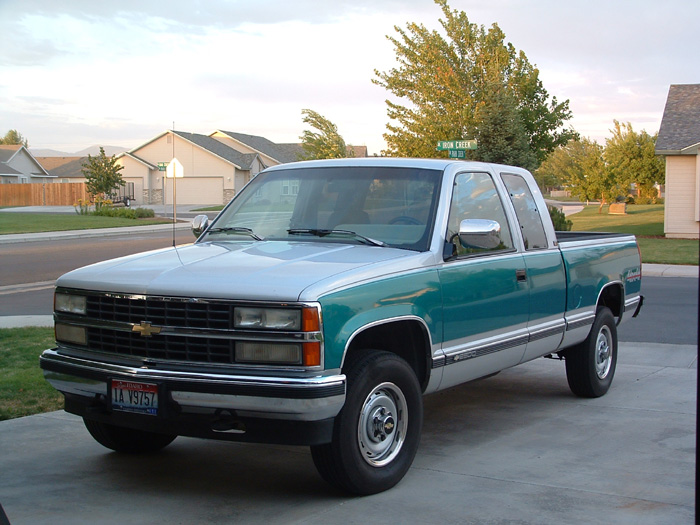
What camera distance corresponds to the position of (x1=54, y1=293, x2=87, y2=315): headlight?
5.12 meters

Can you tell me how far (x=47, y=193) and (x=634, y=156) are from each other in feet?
144

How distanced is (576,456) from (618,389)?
2.52 meters

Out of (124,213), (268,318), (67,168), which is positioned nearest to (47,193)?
(124,213)

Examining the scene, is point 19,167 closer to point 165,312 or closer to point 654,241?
point 654,241

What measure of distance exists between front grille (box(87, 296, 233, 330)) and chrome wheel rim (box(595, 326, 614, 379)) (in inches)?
170

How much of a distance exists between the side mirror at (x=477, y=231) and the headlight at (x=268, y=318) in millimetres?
1595

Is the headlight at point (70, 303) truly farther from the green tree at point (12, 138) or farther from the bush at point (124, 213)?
the green tree at point (12, 138)

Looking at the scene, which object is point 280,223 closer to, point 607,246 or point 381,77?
point 607,246

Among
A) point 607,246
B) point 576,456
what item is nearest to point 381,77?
point 607,246

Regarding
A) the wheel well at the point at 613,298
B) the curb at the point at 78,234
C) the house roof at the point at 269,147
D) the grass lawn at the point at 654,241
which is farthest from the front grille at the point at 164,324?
the house roof at the point at 269,147

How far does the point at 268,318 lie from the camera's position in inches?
177

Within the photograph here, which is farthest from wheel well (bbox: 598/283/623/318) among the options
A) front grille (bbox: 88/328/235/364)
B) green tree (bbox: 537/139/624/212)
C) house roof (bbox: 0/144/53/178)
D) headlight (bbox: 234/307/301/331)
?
house roof (bbox: 0/144/53/178)

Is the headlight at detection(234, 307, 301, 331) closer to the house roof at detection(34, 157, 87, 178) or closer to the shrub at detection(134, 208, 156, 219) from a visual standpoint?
the shrub at detection(134, 208, 156, 219)

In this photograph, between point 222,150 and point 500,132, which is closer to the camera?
point 500,132
